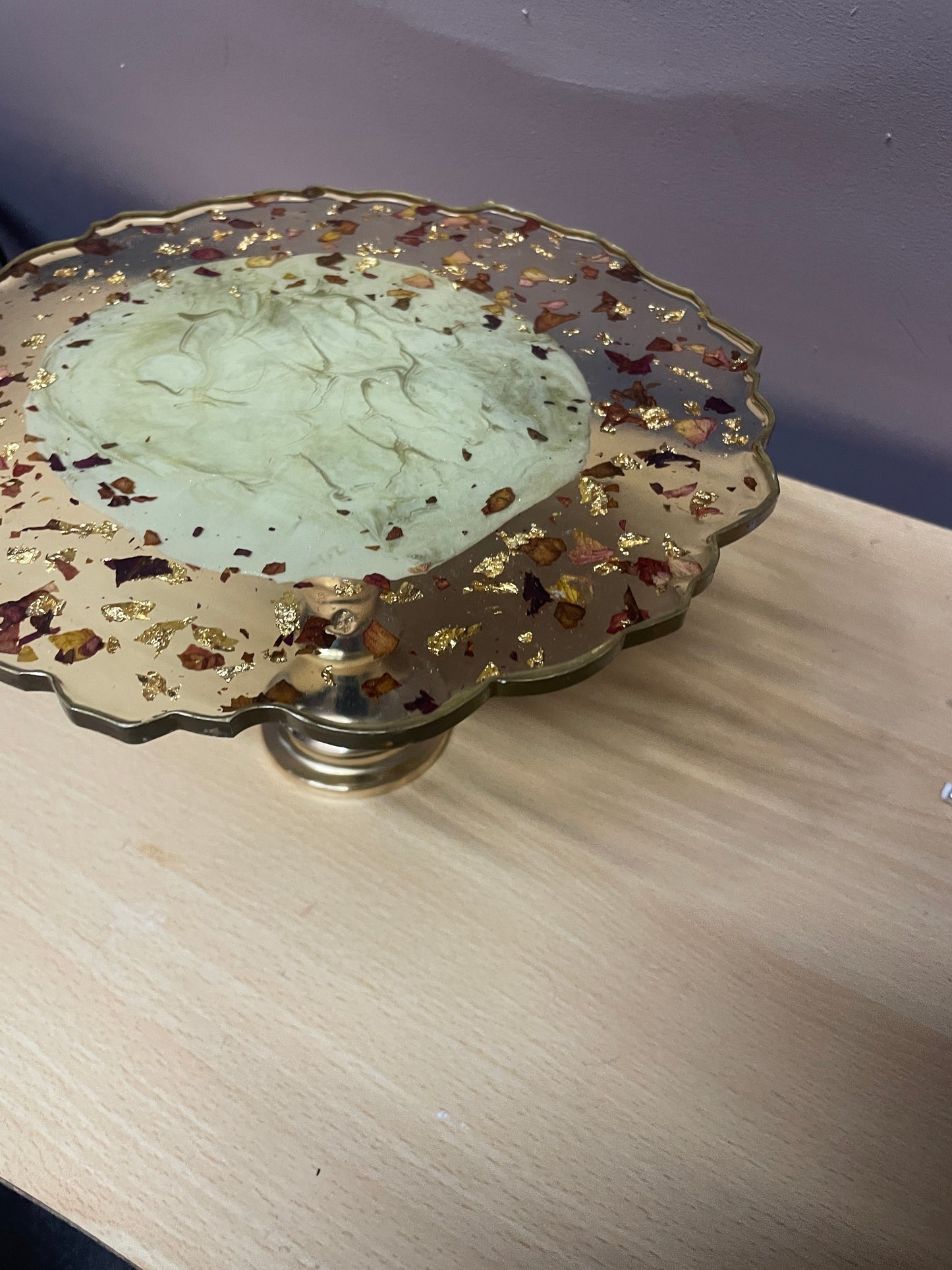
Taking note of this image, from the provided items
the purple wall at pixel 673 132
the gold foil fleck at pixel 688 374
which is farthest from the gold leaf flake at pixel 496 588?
the purple wall at pixel 673 132

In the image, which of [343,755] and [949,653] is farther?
[949,653]

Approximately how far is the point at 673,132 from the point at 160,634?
0.64 m

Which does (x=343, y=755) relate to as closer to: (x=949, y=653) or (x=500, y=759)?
(x=500, y=759)

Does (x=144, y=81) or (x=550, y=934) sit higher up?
(x=144, y=81)

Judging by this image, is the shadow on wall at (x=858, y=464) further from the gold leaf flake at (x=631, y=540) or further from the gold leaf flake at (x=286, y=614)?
the gold leaf flake at (x=286, y=614)

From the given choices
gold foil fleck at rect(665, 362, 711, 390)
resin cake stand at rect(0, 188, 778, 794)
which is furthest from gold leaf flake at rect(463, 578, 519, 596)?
gold foil fleck at rect(665, 362, 711, 390)

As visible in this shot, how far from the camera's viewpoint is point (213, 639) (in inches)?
15.8

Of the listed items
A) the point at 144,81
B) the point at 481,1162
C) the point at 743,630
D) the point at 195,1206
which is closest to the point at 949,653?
Answer: the point at 743,630

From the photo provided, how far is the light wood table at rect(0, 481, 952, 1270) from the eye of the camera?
1.40 feet

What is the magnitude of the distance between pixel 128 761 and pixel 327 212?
1.43ft

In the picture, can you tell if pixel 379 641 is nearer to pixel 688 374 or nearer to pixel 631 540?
pixel 631 540

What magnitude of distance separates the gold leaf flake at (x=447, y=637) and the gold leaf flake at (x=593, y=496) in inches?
4.0

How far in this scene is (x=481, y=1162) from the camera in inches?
17.3

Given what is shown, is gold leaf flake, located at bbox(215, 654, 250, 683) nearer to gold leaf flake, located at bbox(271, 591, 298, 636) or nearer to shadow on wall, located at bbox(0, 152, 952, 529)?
gold leaf flake, located at bbox(271, 591, 298, 636)
